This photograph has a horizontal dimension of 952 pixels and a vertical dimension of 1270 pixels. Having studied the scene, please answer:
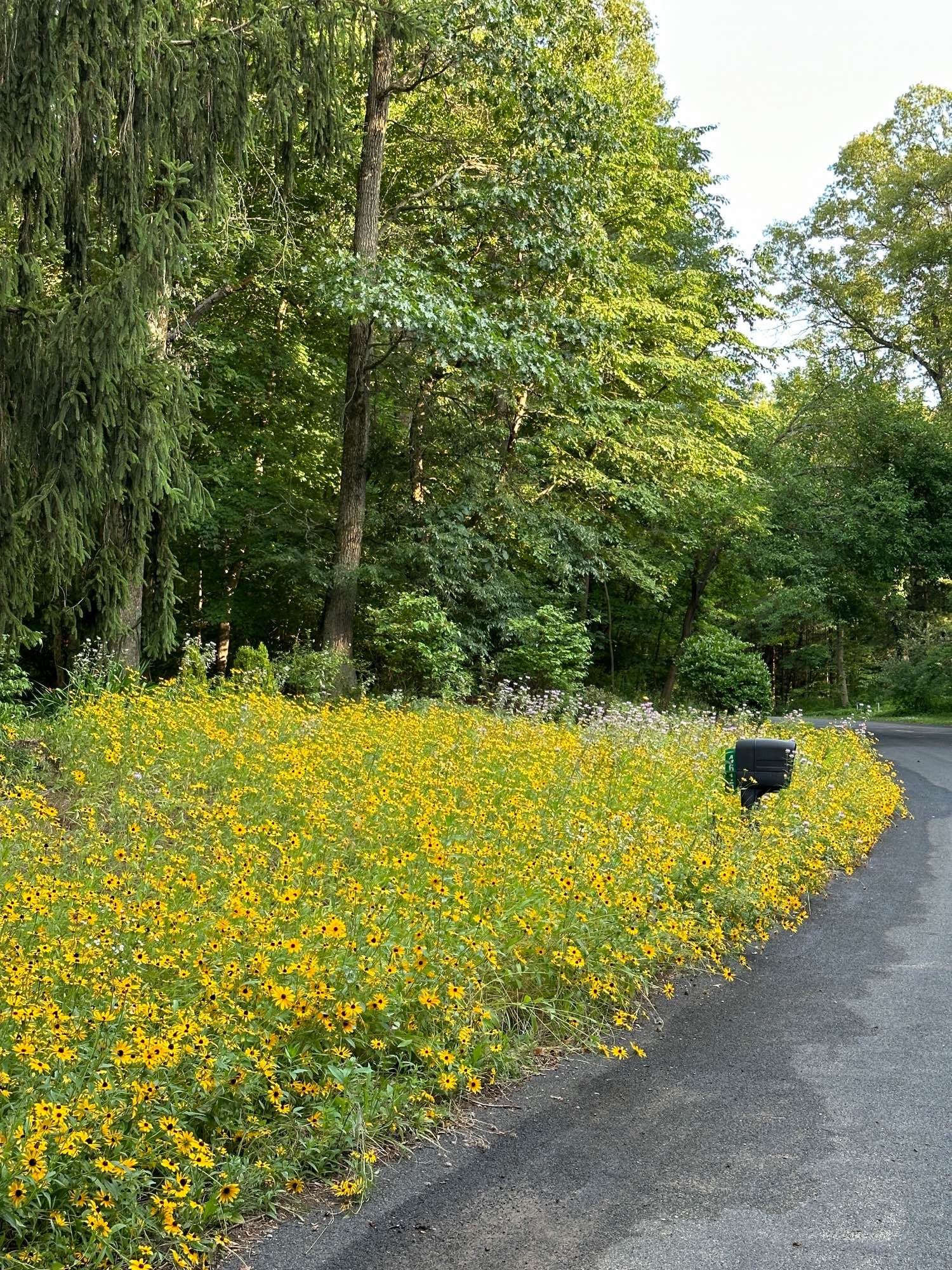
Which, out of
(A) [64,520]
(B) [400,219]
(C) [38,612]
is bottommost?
(C) [38,612]

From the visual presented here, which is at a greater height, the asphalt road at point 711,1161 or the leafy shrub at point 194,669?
the leafy shrub at point 194,669

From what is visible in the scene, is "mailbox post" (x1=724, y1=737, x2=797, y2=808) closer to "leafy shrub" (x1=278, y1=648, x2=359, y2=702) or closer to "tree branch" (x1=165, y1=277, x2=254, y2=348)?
"leafy shrub" (x1=278, y1=648, x2=359, y2=702)

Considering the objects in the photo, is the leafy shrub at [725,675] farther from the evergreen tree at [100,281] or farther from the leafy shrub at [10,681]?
the leafy shrub at [10,681]

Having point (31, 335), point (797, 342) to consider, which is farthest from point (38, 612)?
point (797, 342)

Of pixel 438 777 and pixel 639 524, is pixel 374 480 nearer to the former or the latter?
pixel 639 524

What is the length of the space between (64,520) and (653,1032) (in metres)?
5.63

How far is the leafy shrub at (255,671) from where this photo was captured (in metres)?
10.6

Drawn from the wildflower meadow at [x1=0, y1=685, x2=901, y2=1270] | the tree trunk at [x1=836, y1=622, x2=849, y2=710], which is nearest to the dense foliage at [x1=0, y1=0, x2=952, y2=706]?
the wildflower meadow at [x1=0, y1=685, x2=901, y2=1270]

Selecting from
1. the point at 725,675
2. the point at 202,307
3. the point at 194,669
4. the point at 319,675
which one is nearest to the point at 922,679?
the point at 725,675

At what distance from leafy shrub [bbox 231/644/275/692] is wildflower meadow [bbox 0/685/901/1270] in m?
2.29

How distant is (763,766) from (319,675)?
6.43 m

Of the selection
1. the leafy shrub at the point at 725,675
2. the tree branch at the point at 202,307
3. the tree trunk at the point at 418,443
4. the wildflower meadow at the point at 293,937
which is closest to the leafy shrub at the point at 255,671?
the wildflower meadow at the point at 293,937

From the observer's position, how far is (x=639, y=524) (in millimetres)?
23062

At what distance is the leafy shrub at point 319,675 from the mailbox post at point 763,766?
18.3 feet
